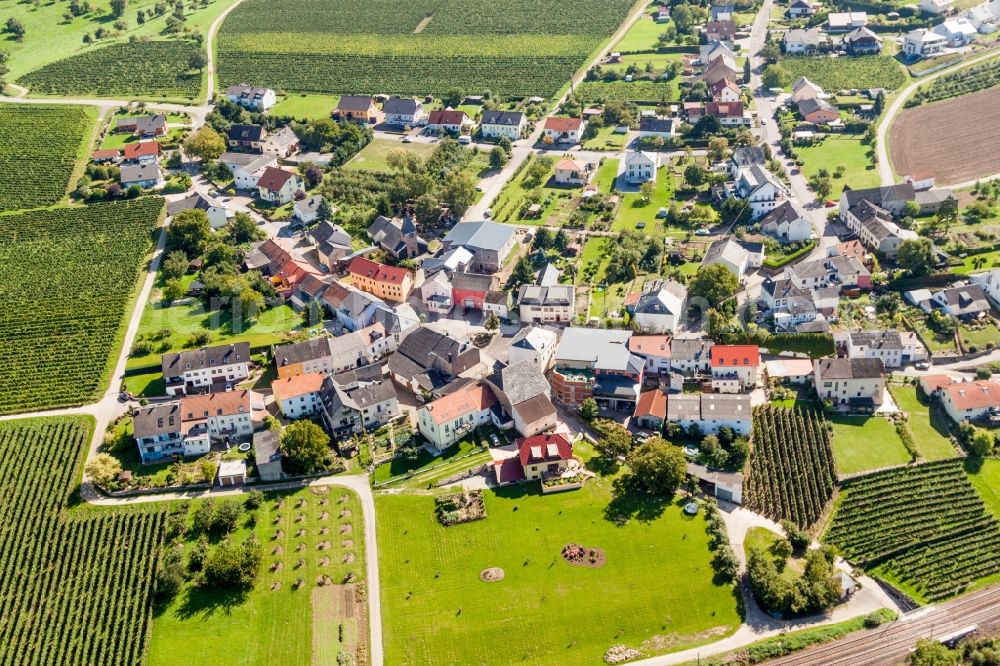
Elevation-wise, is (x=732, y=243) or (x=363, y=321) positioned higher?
(x=732, y=243)

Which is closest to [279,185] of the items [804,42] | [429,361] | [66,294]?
[66,294]

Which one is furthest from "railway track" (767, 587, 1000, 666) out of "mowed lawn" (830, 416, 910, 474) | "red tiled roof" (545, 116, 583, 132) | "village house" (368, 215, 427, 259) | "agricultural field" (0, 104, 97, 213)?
"agricultural field" (0, 104, 97, 213)

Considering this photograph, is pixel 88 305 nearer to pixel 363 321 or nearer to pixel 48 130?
pixel 363 321

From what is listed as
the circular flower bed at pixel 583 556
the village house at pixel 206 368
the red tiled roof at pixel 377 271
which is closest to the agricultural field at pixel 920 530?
the circular flower bed at pixel 583 556

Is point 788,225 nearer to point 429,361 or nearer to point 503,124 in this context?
point 429,361

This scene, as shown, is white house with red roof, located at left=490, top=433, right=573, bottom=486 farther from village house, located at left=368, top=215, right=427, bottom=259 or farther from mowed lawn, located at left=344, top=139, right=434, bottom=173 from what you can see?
mowed lawn, located at left=344, top=139, right=434, bottom=173

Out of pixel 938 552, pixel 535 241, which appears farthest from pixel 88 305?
pixel 938 552
